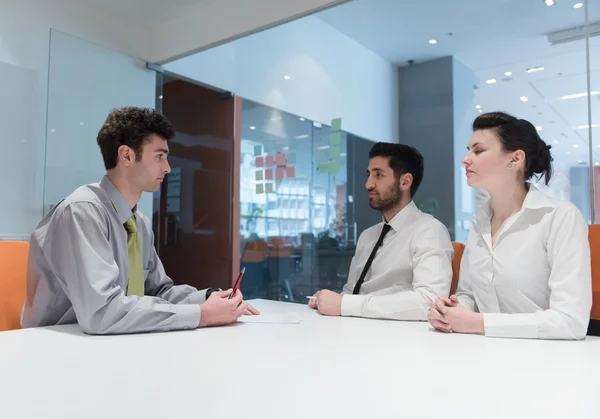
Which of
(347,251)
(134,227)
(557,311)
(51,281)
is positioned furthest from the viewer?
(347,251)

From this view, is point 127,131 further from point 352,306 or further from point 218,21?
point 218,21

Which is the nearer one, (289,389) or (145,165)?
(289,389)

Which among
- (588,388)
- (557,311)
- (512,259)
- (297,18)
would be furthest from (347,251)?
(588,388)

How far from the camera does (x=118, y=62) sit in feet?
13.4

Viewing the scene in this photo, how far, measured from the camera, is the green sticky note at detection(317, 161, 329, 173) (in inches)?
147

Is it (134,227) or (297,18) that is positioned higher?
(297,18)

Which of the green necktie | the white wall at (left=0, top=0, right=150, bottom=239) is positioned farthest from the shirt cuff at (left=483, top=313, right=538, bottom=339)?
the white wall at (left=0, top=0, right=150, bottom=239)

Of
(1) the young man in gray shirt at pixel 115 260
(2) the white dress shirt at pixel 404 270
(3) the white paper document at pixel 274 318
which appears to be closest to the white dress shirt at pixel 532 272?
(2) the white dress shirt at pixel 404 270

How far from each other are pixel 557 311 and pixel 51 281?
150 cm

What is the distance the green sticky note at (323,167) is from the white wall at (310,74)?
0.30 meters

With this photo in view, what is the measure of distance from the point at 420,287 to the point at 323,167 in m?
2.04

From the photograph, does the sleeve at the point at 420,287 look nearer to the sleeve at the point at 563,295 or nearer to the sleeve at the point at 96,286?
the sleeve at the point at 563,295

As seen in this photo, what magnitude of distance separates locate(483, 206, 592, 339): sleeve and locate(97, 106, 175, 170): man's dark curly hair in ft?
4.37

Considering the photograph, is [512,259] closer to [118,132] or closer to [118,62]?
[118,132]
